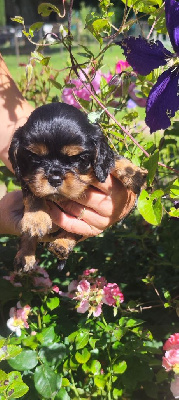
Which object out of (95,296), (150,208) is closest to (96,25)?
(150,208)

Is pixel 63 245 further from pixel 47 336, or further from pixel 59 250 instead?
pixel 47 336

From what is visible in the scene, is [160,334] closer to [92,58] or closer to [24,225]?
[24,225]

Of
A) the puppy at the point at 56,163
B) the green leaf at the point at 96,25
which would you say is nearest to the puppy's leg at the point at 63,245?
the puppy at the point at 56,163

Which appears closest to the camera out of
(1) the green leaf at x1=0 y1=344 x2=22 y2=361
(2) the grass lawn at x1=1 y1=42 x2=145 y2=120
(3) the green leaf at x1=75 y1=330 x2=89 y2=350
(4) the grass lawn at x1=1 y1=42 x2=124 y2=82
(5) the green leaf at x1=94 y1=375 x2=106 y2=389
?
(1) the green leaf at x1=0 y1=344 x2=22 y2=361

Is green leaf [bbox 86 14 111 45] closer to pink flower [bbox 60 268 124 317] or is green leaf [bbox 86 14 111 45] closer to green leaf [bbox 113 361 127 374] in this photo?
pink flower [bbox 60 268 124 317]

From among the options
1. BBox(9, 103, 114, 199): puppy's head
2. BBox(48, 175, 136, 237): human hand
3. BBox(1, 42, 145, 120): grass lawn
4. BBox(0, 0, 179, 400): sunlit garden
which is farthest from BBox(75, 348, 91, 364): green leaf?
BBox(1, 42, 145, 120): grass lawn
